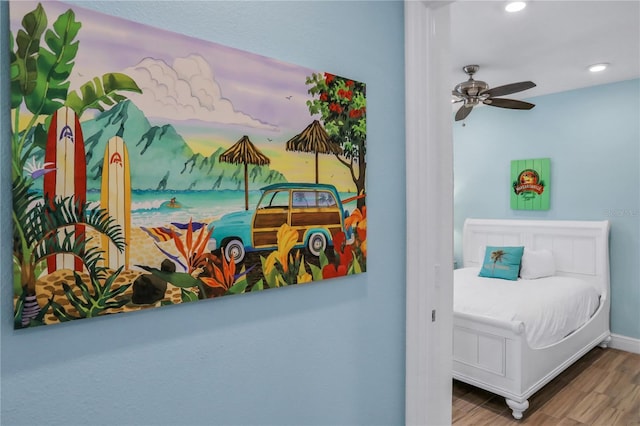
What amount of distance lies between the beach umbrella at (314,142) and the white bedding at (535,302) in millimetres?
1959

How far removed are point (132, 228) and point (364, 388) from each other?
3.18 feet

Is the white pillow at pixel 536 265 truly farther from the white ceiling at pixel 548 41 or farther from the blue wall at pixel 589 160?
the white ceiling at pixel 548 41

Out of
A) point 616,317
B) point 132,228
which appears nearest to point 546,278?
point 616,317

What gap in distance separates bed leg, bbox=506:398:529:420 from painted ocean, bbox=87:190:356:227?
2326mm

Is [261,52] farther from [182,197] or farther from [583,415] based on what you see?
[583,415]

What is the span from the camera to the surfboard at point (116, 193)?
2.76 feet

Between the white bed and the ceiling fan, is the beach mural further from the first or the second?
the ceiling fan

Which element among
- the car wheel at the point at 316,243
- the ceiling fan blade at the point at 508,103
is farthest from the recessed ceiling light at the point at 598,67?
the car wheel at the point at 316,243

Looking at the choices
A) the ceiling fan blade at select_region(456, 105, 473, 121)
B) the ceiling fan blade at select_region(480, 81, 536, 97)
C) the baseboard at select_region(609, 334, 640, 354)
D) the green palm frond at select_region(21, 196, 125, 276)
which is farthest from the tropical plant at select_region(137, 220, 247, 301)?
the baseboard at select_region(609, 334, 640, 354)

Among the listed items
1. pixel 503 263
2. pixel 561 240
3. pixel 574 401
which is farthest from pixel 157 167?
pixel 561 240

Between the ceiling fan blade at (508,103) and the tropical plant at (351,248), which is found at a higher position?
the ceiling fan blade at (508,103)

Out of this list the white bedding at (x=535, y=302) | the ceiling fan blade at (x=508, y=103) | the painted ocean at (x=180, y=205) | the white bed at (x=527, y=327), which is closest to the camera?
the painted ocean at (x=180, y=205)

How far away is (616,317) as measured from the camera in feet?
12.2

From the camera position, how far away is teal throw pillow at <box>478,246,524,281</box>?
12.2 ft
